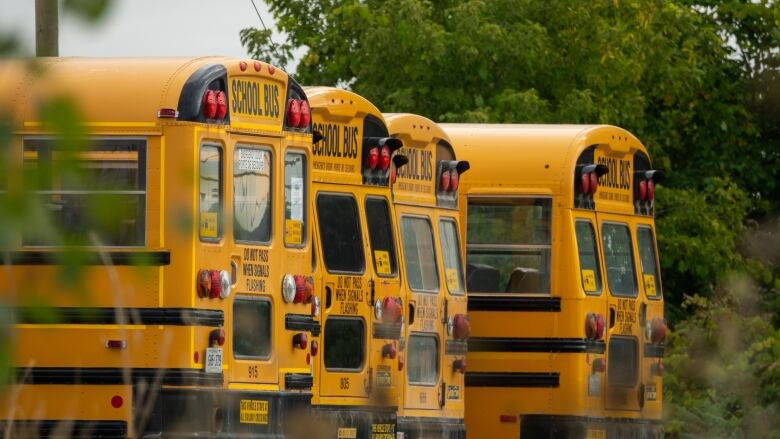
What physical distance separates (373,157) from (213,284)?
2.63 metres

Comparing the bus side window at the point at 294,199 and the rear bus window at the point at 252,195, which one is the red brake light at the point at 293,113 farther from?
the rear bus window at the point at 252,195

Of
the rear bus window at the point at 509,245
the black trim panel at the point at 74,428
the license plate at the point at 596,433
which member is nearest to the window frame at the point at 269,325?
the black trim panel at the point at 74,428

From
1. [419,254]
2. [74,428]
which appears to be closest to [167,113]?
[74,428]

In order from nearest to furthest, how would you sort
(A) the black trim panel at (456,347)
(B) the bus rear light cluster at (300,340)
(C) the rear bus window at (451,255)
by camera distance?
(B) the bus rear light cluster at (300,340), (A) the black trim panel at (456,347), (C) the rear bus window at (451,255)

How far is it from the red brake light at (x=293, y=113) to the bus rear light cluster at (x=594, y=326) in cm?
408

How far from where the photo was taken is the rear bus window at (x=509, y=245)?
1305 centimetres

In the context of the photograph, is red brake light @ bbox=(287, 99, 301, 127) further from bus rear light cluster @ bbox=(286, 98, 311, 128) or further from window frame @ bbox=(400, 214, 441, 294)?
window frame @ bbox=(400, 214, 441, 294)

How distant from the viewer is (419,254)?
1191 centimetres

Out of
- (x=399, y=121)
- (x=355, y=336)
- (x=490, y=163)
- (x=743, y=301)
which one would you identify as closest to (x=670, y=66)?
(x=743, y=301)

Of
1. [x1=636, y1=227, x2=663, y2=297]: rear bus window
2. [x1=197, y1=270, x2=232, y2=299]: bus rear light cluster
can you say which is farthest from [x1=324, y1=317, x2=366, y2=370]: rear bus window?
[x1=636, y1=227, x2=663, y2=297]: rear bus window

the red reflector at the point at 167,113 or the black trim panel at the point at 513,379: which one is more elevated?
the red reflector at the point at 167,113

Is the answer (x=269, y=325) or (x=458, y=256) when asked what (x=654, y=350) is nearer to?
(x=458, y=256)

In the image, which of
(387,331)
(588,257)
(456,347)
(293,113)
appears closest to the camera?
(293,113)

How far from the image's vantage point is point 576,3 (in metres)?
20.7
